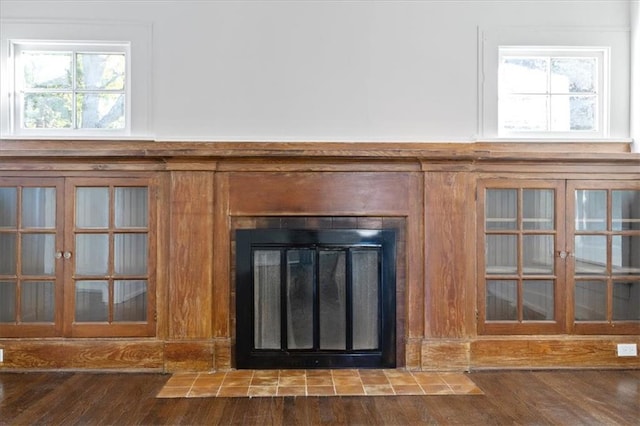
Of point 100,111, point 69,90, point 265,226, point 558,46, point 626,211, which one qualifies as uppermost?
point 558,46

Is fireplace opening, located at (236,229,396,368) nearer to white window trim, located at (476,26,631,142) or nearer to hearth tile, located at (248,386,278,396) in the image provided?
hearth tile, located at (248,386,278,396)

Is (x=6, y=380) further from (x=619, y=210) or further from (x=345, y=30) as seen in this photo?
(x=619, y=210)

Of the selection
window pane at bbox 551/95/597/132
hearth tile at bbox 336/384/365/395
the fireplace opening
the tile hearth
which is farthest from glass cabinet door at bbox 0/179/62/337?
window pane at bbox 551/95/597/132

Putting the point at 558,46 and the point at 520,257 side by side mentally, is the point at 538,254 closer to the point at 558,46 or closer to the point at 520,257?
the point at 520,257

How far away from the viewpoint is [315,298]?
11.5 feet

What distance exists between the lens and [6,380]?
333cm

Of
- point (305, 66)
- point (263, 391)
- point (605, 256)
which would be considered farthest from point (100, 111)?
point (605, 256)

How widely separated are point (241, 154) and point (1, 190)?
5.73 feet

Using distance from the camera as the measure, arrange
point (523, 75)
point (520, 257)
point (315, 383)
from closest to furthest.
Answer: point (315, 383)
point (520, 257)
point (523, 75)

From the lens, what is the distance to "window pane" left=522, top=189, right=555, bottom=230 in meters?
3.61

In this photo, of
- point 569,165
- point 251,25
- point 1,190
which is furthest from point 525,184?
point 1,190

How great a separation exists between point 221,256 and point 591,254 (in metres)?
2.68

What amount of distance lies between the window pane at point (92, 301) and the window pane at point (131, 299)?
0.07 m

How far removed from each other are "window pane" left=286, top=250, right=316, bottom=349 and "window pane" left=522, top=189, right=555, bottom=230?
1.57m
